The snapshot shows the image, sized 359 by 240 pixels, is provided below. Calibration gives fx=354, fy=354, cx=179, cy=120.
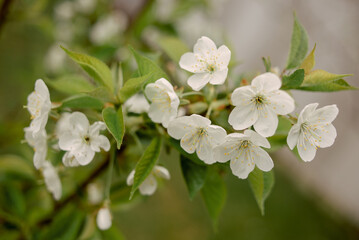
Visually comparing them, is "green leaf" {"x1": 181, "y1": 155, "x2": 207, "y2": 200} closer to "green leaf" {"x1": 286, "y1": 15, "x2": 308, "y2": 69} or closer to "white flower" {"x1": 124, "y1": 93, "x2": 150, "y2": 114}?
"white flower" {"x1": 124, "y1": 93, "x2": 150, "y2": 114}

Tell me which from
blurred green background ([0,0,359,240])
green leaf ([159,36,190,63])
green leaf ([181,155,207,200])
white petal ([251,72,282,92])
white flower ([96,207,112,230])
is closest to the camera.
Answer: white petal ([251,72,282,92])

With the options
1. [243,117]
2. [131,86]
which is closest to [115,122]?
[131,86]

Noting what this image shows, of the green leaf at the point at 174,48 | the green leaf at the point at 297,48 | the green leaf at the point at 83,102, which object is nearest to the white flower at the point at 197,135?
the green leaf at the point at 83,102

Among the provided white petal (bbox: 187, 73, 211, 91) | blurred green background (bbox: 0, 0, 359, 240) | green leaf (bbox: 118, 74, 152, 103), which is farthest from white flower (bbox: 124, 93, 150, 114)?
blurred green background (bbox: 0, 0, 359, 240)

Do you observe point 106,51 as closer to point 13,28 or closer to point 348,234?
point 13,28

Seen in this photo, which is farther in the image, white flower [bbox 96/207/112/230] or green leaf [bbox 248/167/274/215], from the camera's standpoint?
white flower [bbox 96/207/112/230]
